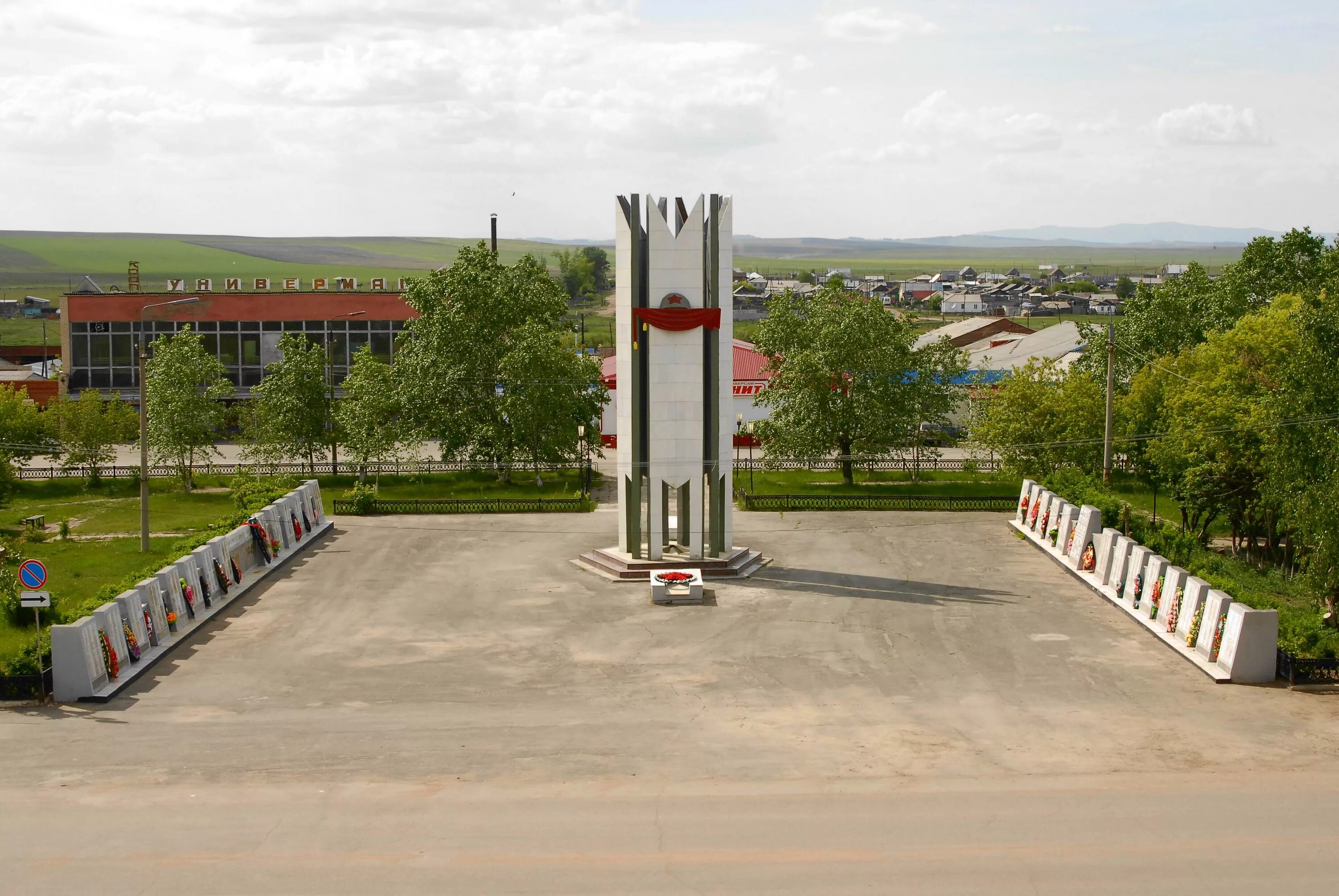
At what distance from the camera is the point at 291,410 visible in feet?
177

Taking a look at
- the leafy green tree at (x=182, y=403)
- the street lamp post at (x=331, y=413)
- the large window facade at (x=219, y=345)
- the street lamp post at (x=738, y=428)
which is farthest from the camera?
the large window facade at (x=219, y=345)

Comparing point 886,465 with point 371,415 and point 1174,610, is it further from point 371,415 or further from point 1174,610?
point 1174,610

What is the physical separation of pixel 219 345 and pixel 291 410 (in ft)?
72.7

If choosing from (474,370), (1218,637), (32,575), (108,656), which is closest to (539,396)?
(474,370)

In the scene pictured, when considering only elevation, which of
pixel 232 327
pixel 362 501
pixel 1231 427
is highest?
pixel 232 327

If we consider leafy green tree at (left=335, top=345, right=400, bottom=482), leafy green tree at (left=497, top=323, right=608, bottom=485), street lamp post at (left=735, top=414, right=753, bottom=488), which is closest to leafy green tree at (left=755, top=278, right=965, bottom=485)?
leafy green tree at (left=497, top=323, right=608, bottom=485)

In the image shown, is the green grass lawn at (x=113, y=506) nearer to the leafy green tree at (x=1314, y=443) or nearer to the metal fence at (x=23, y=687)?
the metal fence at (x=23, y=687)

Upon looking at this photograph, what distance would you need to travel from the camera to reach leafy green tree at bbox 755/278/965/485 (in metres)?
52.6

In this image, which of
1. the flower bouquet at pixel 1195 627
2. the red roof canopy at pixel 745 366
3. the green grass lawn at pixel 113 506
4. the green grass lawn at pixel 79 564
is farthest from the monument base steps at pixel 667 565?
the red roof canopy at pixel 745 366

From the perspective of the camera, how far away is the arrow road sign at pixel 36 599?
26.0 m

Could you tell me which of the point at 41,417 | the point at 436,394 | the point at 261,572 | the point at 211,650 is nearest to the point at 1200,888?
the point at 211,650

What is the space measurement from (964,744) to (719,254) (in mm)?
17349

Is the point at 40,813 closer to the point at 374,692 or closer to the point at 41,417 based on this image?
the point at 374,692

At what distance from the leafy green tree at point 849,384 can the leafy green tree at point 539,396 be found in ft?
26.0
